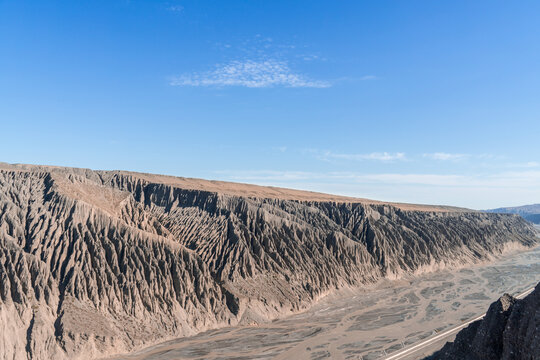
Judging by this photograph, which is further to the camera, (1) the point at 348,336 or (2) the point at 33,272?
(1) the point at 348,336

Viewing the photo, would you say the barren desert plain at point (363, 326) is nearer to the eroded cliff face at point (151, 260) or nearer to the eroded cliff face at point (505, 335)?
the eroded cliff face at point (151, 260)

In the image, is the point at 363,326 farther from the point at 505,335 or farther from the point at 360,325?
the point at 505,335

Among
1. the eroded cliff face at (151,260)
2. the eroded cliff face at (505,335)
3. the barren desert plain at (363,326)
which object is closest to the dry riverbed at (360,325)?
the barren desert plain at (363,326)

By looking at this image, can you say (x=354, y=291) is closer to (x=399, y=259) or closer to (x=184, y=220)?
(x=399, y=259)

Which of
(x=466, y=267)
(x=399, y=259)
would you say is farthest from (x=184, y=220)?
(x=466, y=267)

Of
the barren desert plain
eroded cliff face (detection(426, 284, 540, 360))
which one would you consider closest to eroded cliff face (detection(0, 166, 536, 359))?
the barren desert plain

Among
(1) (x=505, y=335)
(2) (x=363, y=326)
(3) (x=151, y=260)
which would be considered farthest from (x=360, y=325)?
(3) (x=151, y=260)

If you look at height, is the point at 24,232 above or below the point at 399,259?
above
